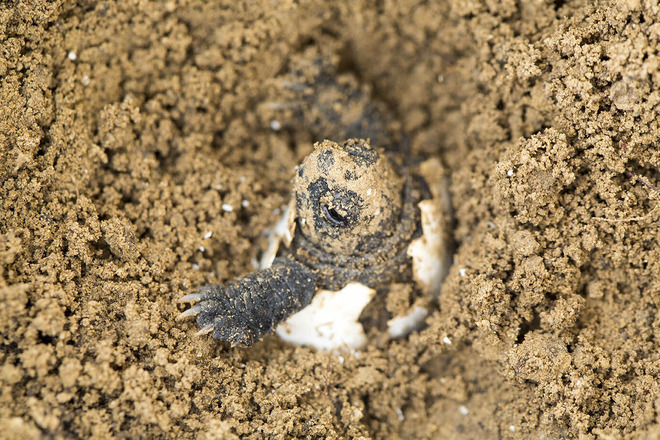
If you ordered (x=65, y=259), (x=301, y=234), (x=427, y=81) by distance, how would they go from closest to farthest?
1. (x=65, y=259)
2. (x=301, y=234)
3. (x=427, y=81)

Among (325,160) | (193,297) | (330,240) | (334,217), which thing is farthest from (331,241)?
(193,297)

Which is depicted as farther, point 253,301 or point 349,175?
point 253,301

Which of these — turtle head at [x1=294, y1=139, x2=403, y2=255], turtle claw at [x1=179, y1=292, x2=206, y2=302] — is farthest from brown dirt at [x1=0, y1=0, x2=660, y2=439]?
turtle head at [x1=294, y1=139, x2=403, y2=255]

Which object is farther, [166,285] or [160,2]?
[160,2]

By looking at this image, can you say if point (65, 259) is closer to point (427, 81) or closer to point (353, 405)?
point (353, 405)

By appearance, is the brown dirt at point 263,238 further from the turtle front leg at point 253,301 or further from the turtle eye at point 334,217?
the turtle eye at point 334,217

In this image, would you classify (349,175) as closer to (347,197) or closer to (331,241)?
(347,197)

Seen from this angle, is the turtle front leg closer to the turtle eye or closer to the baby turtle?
the baby turtle

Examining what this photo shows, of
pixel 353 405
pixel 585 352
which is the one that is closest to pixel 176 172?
pixel 353 405
